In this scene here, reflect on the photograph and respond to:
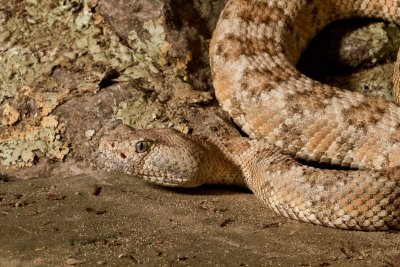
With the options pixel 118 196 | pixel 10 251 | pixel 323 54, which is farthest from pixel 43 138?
pixel 323 54

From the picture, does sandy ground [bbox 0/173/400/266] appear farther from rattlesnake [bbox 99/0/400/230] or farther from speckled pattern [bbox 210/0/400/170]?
speckled pattern [bbox 210/0/400/170]

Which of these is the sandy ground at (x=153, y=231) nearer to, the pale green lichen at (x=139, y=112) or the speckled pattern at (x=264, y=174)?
the speckled pattern at (x=264, y=174)

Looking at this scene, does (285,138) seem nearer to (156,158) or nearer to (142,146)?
(156,158)

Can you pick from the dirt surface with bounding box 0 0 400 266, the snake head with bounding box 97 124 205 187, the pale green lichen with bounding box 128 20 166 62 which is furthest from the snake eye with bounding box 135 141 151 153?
the pale green lichen with bounding box 128 20 166 62

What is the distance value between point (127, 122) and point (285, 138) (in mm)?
1826

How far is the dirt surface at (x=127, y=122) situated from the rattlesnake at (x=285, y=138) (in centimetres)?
20

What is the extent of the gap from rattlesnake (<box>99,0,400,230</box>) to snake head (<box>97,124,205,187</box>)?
10mm

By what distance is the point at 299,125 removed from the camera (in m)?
7.54

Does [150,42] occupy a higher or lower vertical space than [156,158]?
higher

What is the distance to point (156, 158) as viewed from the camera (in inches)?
271

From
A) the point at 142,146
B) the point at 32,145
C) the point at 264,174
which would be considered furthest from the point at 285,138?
the point at 32,145

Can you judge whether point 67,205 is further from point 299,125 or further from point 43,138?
point 299,125

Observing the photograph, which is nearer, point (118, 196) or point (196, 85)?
point (118, 196)

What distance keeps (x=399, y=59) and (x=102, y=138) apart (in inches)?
147
